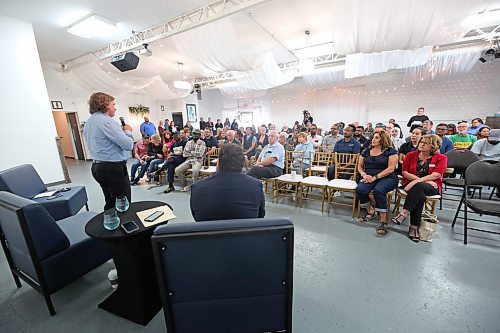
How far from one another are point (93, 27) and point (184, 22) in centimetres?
184

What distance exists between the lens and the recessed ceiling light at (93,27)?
3.98 m

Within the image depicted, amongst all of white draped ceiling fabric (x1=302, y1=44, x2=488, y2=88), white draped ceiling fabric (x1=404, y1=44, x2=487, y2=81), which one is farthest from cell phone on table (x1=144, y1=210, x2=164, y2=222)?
white draped ceiling fabric (x1=404, y1=44, x2=487, y2=81)

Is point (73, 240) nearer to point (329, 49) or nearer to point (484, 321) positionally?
point (484, 321)

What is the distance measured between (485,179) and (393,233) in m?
1.19

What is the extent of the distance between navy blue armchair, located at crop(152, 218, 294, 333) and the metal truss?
334 cm

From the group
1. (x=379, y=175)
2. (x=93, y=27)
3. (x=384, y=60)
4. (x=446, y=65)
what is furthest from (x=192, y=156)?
(x=446, y=65)

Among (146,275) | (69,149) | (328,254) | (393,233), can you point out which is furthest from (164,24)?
(69,149)

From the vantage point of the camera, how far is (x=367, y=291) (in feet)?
5.72

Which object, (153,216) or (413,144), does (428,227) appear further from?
(153,216)

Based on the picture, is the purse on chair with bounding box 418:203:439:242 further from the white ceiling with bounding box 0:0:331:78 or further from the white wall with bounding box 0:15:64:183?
the white wall with bounding box 0:15:64:183

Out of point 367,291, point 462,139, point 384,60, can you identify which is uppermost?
point 384,60

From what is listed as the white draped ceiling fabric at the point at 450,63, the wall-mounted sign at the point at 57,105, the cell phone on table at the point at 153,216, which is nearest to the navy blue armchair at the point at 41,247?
the cell phone on table at the point at 153,216

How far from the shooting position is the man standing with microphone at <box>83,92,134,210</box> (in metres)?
1.98

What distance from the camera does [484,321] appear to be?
1460mm
